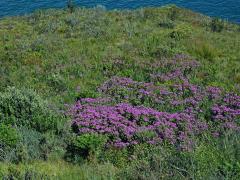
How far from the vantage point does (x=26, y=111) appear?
39.2ft

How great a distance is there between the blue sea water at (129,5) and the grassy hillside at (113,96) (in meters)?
18.6

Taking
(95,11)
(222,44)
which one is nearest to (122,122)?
(222,44)

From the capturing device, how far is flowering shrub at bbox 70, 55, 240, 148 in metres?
11.0

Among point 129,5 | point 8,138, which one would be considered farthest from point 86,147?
point 129,5

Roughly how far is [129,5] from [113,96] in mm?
33830

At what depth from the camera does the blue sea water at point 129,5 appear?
1708 inches

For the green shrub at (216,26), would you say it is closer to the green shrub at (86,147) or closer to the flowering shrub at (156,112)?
the flowering shrub at (156,112)

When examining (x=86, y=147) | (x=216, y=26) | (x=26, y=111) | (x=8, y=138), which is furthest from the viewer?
(x=216, y=26)

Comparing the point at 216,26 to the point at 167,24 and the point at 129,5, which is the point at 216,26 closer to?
the point at 167,24

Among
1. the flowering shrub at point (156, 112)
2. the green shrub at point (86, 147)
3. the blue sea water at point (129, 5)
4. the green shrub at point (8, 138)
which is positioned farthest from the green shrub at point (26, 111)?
the blue sea water at point (129, 5)

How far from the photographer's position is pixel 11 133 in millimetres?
10156

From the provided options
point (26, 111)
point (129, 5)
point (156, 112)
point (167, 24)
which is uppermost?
point (167, 24)

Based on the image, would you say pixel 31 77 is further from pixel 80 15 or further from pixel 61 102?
pixel 80 15

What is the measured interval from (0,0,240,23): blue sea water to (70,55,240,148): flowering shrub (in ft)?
96.2
